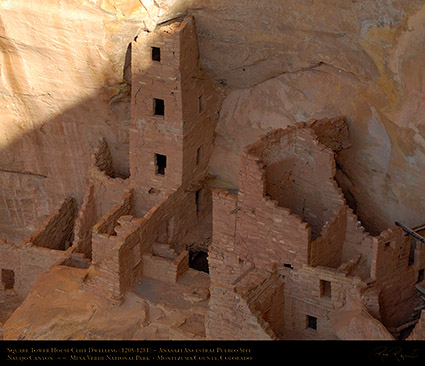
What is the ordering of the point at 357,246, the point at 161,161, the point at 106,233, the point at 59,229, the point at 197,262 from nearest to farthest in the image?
the point at 357,246, the point at 106,233, the point at 161,161, the point at 197,262, the point at 59,229

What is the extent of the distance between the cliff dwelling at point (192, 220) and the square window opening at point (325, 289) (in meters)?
0.03

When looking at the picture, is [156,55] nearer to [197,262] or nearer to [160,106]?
[160,106]

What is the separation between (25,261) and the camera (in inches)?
699

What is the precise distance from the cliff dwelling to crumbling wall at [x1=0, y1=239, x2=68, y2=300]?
0.02 m

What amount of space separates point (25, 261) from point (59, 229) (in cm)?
116

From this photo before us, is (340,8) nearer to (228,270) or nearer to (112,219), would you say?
(228,270)

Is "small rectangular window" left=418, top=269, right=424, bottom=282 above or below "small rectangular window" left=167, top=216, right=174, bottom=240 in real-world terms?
above

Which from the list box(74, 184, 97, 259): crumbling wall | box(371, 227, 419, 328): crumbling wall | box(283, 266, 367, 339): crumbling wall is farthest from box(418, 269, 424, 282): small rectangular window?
box(74, 184, 97, 259): crumbling wall

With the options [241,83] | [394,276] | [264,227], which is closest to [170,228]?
[241,83]

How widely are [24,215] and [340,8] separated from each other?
25.8 feet

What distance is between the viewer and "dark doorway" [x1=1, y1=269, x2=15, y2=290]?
18.2m

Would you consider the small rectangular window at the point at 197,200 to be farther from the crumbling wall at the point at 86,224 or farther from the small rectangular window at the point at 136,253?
the small rectangular window at the point at 136,253

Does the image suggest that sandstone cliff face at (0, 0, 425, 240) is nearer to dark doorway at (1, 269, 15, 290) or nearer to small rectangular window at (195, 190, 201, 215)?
small rectangular window at (195, 190, 201, 215)

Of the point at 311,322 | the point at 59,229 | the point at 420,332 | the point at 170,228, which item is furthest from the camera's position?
the point at 59,229
